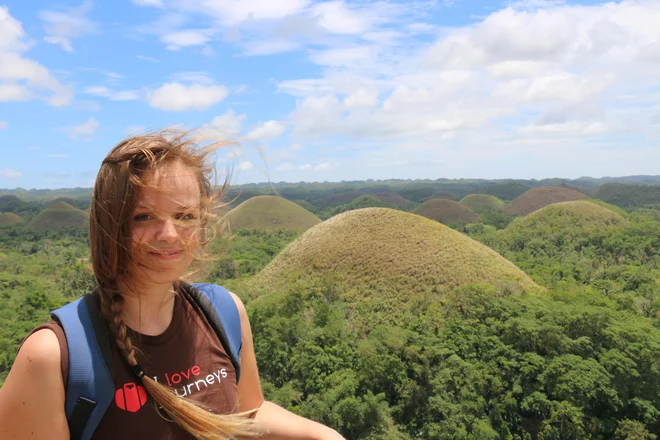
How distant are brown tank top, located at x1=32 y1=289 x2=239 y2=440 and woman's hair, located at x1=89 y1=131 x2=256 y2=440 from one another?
34 mm

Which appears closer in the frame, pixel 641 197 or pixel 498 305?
pixel 498 305

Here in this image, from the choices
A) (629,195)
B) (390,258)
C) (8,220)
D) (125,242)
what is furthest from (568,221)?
(8,220)

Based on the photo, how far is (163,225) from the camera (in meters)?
1.36

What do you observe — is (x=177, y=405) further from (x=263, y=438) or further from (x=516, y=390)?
(x=516, y=390)

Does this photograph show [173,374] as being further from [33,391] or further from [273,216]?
[273,216]

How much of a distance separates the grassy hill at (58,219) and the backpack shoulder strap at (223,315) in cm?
9119

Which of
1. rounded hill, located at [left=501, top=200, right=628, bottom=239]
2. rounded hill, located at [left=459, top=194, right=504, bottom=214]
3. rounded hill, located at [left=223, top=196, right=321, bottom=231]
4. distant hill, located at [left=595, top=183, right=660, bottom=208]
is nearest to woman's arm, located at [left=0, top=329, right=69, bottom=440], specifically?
rounded hill, located at [left=501, top=200, right=628, bottom=239]

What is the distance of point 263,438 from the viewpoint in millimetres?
1568

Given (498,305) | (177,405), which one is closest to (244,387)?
(177,405)

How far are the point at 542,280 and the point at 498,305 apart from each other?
10606 millimetres

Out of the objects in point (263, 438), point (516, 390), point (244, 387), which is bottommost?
point (516, 390)

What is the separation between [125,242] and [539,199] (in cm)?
10954

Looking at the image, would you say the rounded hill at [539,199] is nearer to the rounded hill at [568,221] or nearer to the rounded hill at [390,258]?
the rounded hill at [568,221]

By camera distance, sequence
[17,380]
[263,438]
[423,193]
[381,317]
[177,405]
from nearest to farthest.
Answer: [17,380], [177,405], [263,438], [381,317], [423,193]
